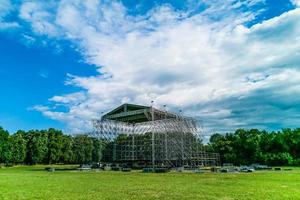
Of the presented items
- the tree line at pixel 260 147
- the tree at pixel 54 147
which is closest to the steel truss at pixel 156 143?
the tree line at pixel 260 147

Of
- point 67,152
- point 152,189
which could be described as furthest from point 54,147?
point 152,189

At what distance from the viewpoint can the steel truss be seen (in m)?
56.4

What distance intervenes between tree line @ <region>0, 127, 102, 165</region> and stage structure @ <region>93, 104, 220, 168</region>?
4086mm

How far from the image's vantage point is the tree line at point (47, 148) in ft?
225

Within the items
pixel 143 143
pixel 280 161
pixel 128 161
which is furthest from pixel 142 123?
pixel 280 161

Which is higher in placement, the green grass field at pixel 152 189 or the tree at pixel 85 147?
the tree at pixel 85 147

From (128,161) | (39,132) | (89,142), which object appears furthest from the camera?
(39,132)

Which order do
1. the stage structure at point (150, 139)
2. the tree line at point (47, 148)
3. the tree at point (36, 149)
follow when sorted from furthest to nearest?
the tree at point (36, 149) < the tree line at point (47, 148) < the stage structure at point (150, 139)

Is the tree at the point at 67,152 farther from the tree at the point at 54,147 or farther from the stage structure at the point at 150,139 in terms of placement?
the stage structure at the point at 150,139

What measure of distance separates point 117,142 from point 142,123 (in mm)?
6792

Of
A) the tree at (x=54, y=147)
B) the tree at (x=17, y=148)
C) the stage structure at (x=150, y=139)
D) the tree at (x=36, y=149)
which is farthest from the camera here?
the tree at (x=54, y=147)

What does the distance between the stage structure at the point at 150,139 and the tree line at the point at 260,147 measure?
29.1 ft

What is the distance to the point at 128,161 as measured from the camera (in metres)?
63.6

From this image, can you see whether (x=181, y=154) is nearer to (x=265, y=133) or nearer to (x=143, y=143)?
(x=143, y=143)
